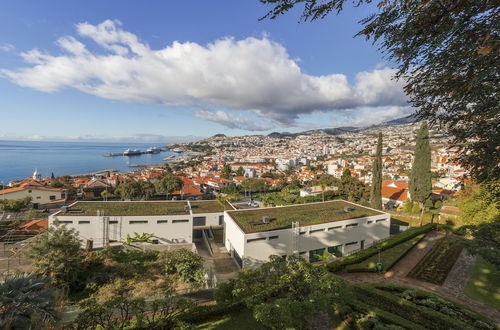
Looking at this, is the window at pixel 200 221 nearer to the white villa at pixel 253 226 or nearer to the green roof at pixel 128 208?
the white villa at pixel 253 226

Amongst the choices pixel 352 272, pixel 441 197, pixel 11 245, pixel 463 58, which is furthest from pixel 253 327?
pixel 441 197

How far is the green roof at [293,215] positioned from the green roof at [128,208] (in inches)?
256

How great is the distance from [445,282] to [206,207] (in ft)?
68.2

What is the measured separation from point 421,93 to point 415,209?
3024 centimetres

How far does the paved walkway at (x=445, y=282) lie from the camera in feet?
37.7

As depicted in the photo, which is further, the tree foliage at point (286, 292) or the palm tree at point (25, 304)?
the tree foliage at point (286, 292)

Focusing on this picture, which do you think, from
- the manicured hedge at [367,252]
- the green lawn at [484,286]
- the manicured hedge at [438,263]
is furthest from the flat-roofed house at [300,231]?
the green lawn at [484,286]

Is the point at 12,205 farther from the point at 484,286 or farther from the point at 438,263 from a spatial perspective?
the point at 484,286

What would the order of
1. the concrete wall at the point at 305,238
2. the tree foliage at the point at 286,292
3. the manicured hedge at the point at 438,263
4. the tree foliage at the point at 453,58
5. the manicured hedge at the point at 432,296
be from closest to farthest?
the tree foliage at the point at 453,58
the tree foliage at the point at 286,292
the manicured hedge at the point at 432,296
the manicured hedge at the point at 438,263
the concrete wall at the point at 305,238

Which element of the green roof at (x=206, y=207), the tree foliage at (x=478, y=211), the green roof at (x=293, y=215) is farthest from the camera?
the green roof at (x=206, y=207)

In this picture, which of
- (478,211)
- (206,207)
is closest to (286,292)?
(478,211)

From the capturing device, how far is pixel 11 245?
760 inches

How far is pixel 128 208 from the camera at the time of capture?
22.6 m

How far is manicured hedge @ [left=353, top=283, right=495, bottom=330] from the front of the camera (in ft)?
30.3
